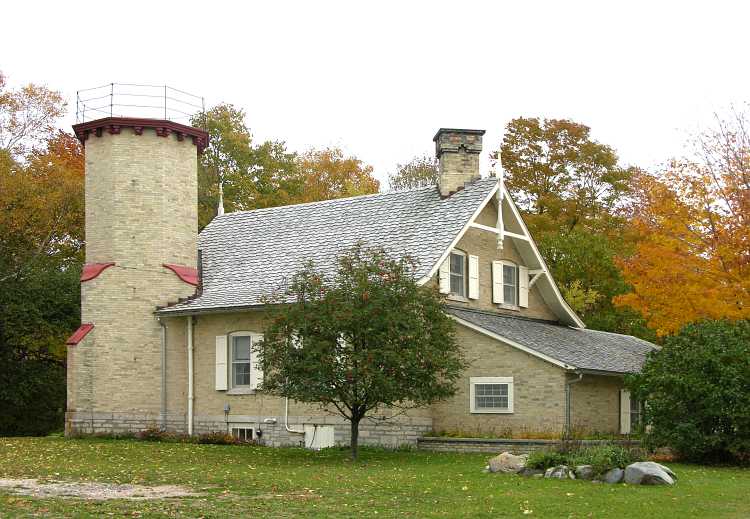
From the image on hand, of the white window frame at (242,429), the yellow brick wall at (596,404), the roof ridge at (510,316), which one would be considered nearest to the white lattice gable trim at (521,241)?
the roof ridge at (510,316)

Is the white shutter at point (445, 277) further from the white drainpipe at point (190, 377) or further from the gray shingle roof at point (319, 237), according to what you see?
the white drainpipe at point (190, 377)

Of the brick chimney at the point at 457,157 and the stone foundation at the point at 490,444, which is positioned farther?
the brick chimney at the point at 457,157

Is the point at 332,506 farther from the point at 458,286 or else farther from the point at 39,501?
the point at 458,286

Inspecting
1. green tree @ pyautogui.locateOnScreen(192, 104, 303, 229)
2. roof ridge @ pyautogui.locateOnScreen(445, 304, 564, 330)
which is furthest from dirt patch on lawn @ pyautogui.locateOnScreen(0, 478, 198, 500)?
green tree @ pyautogui.locateOnScreen(192, 104, 303, 229)

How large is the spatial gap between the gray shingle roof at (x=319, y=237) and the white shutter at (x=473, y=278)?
64.9 inches

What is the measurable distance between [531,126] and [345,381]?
31.3 meters

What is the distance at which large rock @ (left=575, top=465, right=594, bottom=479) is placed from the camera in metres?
18.1

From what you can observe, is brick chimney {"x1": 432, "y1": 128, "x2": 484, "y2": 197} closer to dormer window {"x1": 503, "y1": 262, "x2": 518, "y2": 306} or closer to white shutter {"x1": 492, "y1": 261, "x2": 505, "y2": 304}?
white shutter {"x1": 492, "y1": 261, "x2": 505, "y2": 304}

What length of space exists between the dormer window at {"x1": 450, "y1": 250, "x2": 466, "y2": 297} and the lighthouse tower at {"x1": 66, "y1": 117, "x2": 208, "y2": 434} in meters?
7.79

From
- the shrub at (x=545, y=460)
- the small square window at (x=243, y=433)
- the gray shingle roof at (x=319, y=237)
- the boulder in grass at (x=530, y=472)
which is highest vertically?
the gray shingle roof at (x=319, y=237)

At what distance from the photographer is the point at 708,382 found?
2275 centimetres

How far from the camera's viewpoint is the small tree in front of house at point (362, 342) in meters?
21.8

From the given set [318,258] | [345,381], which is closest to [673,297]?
[318,258]

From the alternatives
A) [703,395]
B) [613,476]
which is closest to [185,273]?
[703,395]
